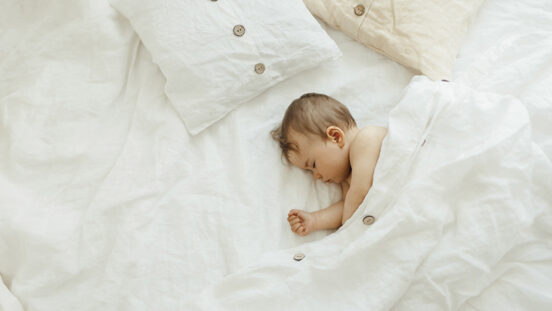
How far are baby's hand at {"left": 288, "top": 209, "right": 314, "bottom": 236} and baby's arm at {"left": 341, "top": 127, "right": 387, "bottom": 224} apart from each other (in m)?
0.09

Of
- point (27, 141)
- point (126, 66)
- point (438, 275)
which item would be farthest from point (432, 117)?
point (27, 141)

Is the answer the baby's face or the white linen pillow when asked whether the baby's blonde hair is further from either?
the white linen pillow

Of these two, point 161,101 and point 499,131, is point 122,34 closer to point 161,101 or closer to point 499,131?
point 161,101

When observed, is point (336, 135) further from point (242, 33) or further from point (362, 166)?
point (242, 33)

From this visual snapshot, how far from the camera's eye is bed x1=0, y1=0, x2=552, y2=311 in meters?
1.03

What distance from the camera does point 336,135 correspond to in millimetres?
1226

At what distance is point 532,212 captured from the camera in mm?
1038

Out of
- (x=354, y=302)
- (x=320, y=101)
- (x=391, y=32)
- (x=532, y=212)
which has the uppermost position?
(x=391, y=32)

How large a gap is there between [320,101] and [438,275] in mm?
521

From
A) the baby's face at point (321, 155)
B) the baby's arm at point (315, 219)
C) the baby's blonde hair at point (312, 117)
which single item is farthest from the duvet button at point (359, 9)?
the baby's arm at point (315, 219)

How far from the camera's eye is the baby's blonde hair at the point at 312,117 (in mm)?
1221

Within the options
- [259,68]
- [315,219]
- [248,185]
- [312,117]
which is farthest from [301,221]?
[259,68]

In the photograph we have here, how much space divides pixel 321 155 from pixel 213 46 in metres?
Result: 0.40

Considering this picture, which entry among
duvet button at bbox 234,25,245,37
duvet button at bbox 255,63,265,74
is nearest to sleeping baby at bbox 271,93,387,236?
duvet button at bbox 255,63,265,74
